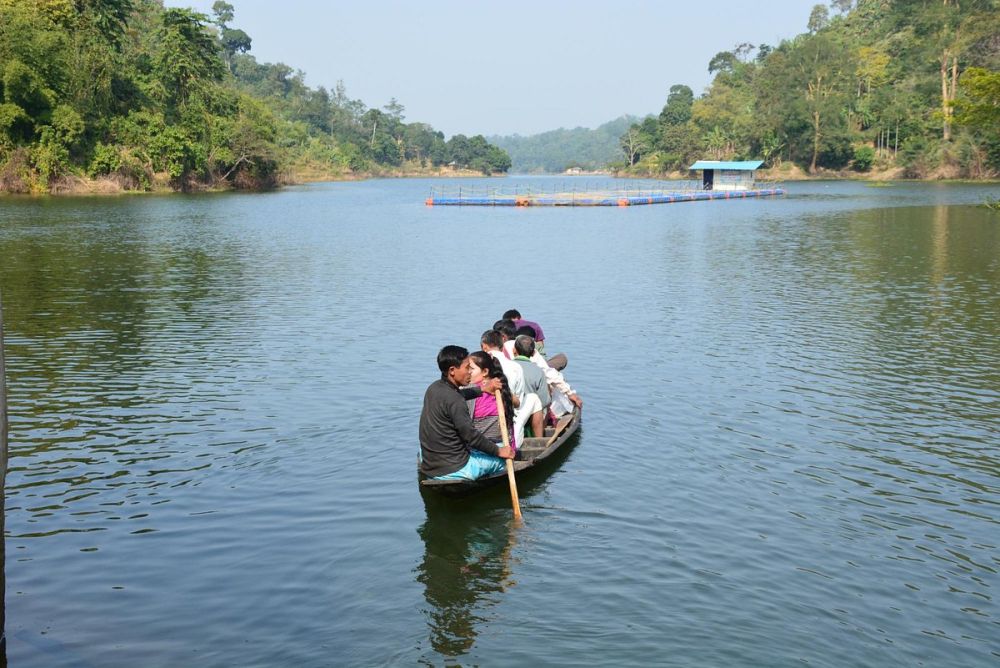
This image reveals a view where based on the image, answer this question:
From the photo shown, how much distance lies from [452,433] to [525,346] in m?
2.20

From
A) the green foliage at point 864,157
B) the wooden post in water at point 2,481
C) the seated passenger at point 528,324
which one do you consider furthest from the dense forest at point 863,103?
the wooden post in water at point 2,481

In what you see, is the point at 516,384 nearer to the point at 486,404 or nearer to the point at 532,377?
the point at 532,377

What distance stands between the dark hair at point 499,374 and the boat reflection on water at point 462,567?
121 cm

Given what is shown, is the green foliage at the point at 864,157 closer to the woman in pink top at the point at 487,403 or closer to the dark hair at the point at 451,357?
the woman in pink top at the point at 487,403

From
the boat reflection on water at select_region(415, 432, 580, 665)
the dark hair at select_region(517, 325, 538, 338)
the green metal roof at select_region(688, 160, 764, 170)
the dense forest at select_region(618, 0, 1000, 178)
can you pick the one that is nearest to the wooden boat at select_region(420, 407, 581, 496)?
the boat reflection on water at select_region(415, 432, 580, 665)

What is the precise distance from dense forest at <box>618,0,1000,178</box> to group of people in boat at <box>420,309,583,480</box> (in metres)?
84.5

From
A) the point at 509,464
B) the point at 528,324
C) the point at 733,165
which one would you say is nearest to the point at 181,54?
the point at 733,165

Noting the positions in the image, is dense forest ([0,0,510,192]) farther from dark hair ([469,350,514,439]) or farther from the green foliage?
the green foliage

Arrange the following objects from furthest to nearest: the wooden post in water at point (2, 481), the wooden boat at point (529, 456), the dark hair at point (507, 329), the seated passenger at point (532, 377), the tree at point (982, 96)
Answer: the tree at point (982, 96)
the dark hair at point (507, 329)
the seated passenger at point (532, 377)
the wooden boat at point (529, 456)
the wooden post in water at point (2, 481)

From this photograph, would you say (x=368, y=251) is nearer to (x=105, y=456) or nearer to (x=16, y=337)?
(x=16, y=337)

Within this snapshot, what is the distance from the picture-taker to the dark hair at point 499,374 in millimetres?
10387

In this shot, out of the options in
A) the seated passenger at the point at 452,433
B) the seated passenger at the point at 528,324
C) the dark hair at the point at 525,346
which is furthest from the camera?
the seated passenger at the point at 528,324

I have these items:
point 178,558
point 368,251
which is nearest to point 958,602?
point 178,558

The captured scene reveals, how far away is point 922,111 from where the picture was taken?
111062 millimetres
